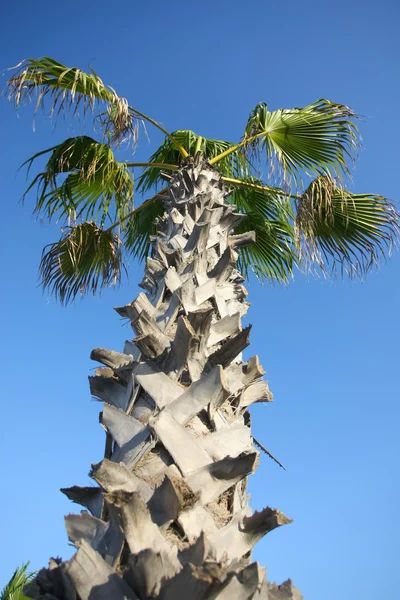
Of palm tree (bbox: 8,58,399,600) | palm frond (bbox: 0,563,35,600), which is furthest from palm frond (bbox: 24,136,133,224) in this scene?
palm frond (bbox: 0,563,35,600)

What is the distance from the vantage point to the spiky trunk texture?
152 centimetres

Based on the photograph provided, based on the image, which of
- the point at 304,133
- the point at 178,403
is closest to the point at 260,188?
the point at 304,133

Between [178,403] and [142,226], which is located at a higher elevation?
[142,226]

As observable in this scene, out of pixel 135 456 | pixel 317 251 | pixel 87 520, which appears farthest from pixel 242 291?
pixel 317 251

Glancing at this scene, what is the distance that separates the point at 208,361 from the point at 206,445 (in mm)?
480

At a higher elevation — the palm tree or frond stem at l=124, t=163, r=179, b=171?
frond stem at l=124, t=163, r=179, b=171

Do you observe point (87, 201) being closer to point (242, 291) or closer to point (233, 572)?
point (242, 291)

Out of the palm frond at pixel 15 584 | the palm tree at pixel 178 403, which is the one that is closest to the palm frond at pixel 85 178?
the palm tree at pixel 178 403

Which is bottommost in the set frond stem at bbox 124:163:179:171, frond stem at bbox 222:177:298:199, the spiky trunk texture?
the spiky trunk texture

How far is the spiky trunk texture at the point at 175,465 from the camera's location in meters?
1.52

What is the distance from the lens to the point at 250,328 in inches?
97.0

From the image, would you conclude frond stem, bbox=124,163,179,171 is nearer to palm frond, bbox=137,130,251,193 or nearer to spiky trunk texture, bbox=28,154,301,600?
palm frond, bbox=137,130,251,193

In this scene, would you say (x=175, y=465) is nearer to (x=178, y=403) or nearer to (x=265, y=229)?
(x=178, y=403)

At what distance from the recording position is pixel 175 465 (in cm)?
192
